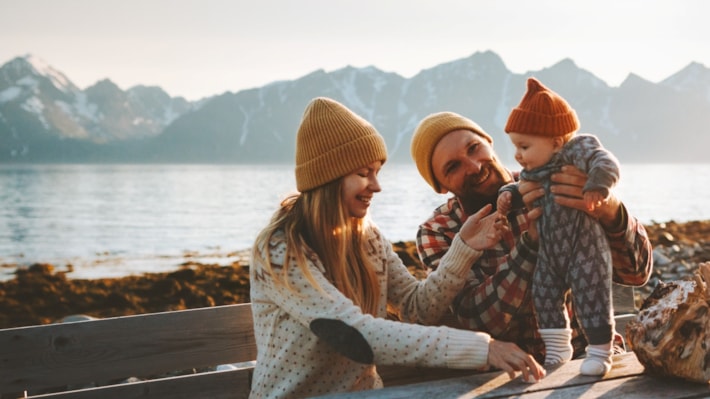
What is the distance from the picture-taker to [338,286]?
9.89 feet

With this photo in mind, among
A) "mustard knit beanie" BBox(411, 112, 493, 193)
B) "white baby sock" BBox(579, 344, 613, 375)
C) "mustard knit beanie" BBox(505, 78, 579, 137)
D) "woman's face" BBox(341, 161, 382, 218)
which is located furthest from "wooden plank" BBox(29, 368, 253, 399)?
"mustard knit beanie" BBox(505, 78, 579, 137)

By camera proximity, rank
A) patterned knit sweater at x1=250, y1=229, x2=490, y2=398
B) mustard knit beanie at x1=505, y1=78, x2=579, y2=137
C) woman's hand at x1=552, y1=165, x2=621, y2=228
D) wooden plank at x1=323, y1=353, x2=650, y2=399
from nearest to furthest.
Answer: wooden plank at x1=323, y1=353, x2=650, y2=399, patterned knit sweater at x1=250, y1=229, x2=490, y2=398, woman's hand at x1=552, y1=165, x2=621, y2=228, mustard knit beanie at x1=505, y1=78, x2=579, y2=137

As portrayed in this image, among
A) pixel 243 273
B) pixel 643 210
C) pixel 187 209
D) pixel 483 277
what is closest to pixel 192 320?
pixel 483 277

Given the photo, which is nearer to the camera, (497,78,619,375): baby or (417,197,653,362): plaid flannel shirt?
(497,78,619,375): baby

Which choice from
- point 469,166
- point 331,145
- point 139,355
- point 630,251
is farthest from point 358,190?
point 139,355

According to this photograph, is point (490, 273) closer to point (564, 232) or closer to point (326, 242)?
point (564, 232)

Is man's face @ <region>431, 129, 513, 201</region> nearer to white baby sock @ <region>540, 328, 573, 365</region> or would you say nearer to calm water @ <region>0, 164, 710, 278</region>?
white baby sock @ <region>540, 328, 573, 365</region>

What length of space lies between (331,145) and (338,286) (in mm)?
563

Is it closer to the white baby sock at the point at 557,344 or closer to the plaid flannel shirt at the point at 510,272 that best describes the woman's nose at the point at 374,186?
the plaid flannel shirt at the point at 510,272

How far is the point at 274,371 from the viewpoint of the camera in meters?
2.90

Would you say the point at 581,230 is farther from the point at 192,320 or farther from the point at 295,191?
the point at 192,320

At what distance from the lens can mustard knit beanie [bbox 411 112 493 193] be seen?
12.2 feet

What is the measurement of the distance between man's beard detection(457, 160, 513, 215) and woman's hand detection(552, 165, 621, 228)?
70cm

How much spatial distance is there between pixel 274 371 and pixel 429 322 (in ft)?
2.61
